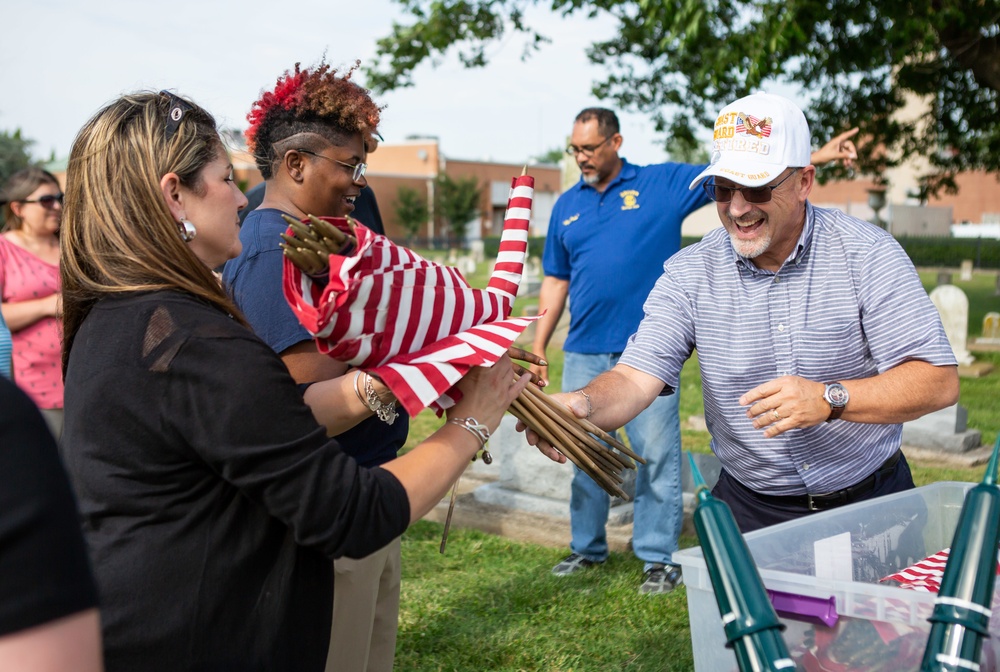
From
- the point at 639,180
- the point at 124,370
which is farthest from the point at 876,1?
the point at 124,370

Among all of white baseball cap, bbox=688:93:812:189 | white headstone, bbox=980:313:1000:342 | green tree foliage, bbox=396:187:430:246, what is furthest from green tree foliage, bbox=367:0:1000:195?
green tree foliage, bbox=396:187:430:246

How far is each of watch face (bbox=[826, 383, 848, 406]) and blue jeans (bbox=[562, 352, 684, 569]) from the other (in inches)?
96.4

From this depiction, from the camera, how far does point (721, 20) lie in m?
10.0

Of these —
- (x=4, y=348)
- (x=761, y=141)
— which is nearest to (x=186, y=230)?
(x=761, y=141)

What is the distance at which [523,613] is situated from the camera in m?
4.57

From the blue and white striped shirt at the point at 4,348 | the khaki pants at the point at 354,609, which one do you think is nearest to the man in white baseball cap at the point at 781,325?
the khaki pants at the point at 354,609

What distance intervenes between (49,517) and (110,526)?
28.2 inches

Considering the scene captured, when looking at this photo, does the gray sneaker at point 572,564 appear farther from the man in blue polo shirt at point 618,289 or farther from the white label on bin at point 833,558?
the white label on bin at point 833,558

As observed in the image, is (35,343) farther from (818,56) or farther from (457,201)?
(457,201)

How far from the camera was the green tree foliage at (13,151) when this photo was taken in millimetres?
49572

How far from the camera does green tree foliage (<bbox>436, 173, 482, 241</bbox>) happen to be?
55094mm

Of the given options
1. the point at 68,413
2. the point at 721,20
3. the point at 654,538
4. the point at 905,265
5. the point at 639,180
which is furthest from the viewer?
the point at 721,20

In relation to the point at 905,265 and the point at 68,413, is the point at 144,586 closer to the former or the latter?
the point at 68,413

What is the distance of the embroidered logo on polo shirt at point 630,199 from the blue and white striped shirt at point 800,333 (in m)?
2.28
